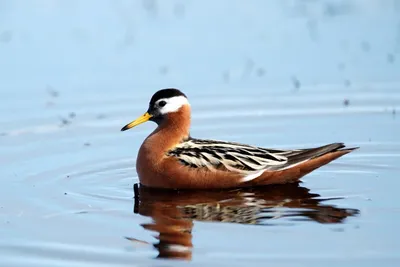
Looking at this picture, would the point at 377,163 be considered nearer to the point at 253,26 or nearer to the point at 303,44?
the point at 303,44

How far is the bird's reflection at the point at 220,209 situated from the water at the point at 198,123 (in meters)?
0.03

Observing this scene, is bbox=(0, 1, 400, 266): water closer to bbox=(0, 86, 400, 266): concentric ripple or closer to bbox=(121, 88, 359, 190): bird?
bbox=(0, 86, 400, 266): concentric ripple

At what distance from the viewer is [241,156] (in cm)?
1335

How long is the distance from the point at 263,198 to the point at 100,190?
205 centimetres

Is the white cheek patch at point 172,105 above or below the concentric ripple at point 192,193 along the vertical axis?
above

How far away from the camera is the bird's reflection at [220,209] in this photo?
11000mm

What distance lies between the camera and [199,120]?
16.4 metres

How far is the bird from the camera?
1318 centimetres

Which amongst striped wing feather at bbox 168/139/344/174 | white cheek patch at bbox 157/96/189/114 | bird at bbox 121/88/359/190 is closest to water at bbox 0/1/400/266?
bird at bbox 121/88/359/190

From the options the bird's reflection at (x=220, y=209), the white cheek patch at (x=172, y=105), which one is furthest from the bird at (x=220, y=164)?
the white cheek patch at (x=172, y=105)

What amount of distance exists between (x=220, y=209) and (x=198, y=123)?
4300mm

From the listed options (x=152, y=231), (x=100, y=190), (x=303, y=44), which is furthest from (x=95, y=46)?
(x=152, y=231)

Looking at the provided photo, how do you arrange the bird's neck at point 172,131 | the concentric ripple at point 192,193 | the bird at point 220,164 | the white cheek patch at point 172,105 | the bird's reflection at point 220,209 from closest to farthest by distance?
1. the concentric ripple at point 192,193
2. the bird's reflection at point 220,209
3. the bird at point 220,164
4. the bird's neck at point 172,131
5. the white cheek patch at point 172,105

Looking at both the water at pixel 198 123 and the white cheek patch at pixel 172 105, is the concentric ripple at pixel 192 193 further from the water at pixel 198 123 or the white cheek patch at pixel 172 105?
the white cheek patch at pixel 172 105
